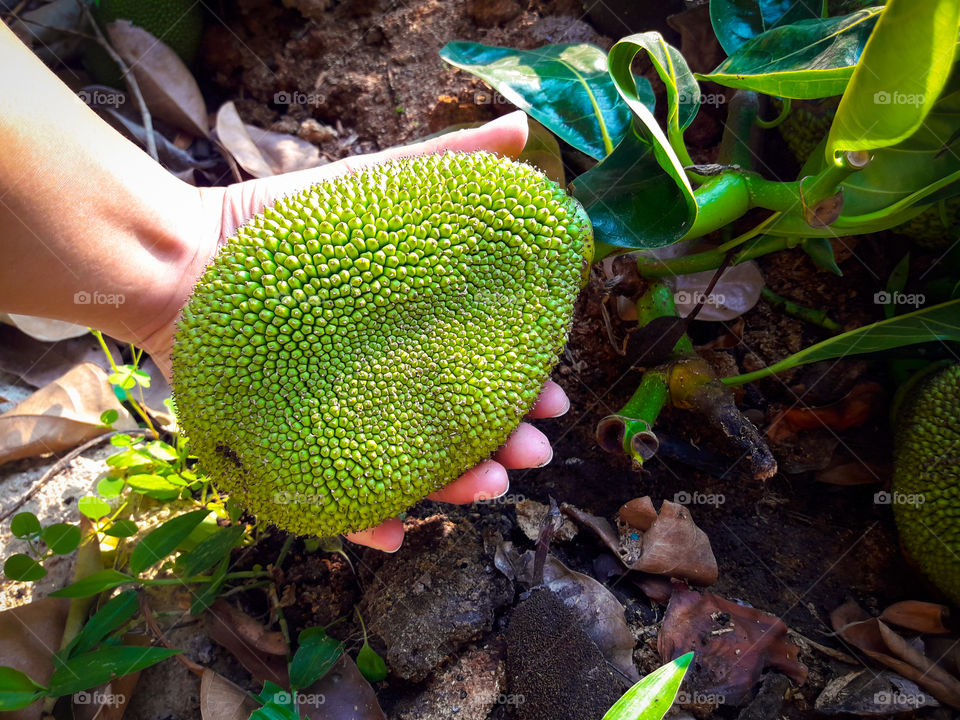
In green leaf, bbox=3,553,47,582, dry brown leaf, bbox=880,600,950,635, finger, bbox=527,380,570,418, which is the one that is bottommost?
dry brown leaf, bbox=880,600,950,635

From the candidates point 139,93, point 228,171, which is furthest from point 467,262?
point 139,93

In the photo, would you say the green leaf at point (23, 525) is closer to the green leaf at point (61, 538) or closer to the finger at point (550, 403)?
the green leaf at point (61, 538)

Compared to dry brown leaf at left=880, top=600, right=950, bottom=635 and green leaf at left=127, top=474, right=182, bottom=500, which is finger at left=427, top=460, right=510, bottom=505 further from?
dry brown leaf at left=880, top=600, right=950, bottom=635

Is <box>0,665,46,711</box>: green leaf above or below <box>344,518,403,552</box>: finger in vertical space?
above

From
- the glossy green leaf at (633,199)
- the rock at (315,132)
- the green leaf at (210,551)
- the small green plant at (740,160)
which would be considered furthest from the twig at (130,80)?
the glossy green leaf at (633,199)

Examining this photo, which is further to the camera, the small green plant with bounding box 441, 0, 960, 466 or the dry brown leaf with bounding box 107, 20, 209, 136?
the dry brown leaf with bounding box 107, 20, 209, 136

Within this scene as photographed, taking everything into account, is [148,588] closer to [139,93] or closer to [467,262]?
[467,262]

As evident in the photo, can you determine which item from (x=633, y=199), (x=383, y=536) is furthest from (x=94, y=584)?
(x=633, y=199)

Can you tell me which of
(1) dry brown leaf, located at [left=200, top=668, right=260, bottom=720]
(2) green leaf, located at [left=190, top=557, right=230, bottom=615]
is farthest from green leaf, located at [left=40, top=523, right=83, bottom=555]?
(1) dry brown leaf, located at [left=200, top=668, right=260, bottom=720]
